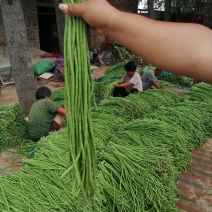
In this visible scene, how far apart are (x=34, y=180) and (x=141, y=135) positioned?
121 centimetres

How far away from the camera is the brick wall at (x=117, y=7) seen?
1229 centimetres

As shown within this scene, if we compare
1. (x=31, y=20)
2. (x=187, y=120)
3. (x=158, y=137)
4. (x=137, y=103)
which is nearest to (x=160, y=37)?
(x=158, y=137)

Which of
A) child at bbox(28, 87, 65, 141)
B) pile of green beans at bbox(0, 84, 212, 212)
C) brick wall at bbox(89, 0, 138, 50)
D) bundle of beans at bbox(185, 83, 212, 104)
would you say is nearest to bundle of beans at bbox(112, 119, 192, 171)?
pile of green beans at bbox(0, 84, 212, 212)

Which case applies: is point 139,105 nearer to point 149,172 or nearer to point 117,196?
point 149,172

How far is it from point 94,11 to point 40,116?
118 inches

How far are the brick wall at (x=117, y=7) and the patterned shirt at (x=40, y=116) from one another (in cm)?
883

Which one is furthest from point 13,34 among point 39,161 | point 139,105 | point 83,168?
point 83,168

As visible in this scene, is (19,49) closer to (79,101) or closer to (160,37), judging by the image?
(79,101)

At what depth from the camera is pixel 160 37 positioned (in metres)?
0.84

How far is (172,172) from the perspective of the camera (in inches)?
95.0

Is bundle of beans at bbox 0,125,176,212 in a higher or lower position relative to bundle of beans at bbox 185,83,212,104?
higher

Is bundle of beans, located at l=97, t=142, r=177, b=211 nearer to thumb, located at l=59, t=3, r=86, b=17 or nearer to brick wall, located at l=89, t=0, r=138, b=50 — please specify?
thumb, located at l=59, t=3, r=86, b=17

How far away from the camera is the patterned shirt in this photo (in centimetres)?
366

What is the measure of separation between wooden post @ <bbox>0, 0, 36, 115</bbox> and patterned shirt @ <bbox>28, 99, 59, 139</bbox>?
646 millimetres
